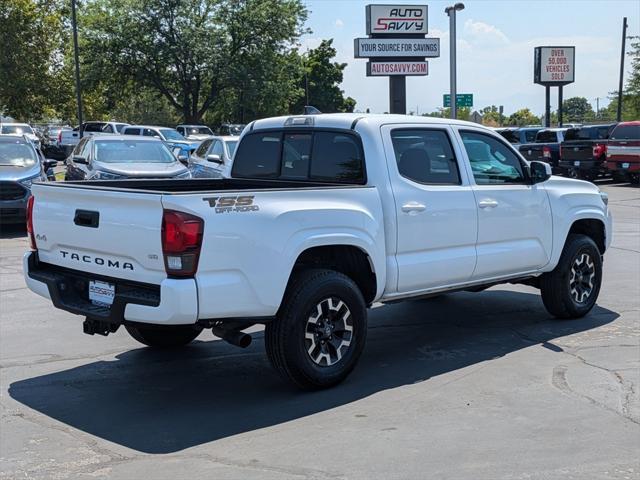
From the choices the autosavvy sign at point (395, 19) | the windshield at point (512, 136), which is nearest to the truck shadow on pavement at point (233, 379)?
the windshield at point (512, 136)

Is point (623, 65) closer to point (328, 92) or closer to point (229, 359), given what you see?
point (328, 92)

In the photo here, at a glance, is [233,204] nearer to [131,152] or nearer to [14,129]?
[131,152]

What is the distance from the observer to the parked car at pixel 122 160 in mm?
15812

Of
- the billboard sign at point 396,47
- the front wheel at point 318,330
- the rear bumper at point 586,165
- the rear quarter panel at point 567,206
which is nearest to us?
the front wheel at point 318,330

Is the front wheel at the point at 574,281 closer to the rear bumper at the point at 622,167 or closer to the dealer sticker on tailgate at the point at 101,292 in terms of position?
the dealer sticker on tailgate at the point at 101,292

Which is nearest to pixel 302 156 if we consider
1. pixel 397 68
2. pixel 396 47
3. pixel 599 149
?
pixel 599 149

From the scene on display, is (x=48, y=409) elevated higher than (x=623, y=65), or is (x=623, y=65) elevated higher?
(x=623, y=65)

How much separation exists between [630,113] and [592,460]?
5719 cm

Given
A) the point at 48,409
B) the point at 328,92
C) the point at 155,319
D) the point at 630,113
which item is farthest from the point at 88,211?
the point at 328,92

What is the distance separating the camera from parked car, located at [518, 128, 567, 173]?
30031mm

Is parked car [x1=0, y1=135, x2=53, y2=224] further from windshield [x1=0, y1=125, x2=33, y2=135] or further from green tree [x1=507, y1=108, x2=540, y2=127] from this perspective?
green tree [x1=507, y1=108, x2=540, y2=127]

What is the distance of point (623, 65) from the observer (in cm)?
5112

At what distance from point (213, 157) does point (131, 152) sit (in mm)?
1926

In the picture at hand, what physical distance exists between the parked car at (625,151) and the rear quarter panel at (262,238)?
71.7 feet
